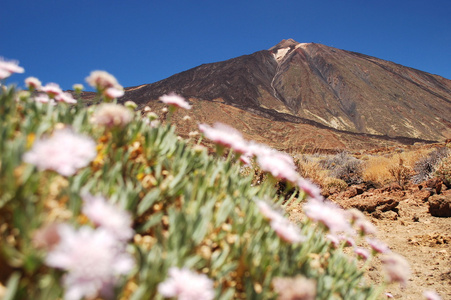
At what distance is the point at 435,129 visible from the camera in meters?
66.4

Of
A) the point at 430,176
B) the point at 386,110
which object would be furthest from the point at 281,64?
the point at 430,176

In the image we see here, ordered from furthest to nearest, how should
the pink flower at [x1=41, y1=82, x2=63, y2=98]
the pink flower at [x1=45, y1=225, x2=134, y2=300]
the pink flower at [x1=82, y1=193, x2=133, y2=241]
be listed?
the pink flower at [x1=41, y1=82, x2=63, y2=98] → the pink flower at [x1=82, y1=193, x2=133, y2=241] → the pink flower at [x1=45, y1=225, x2=134, y2=300]

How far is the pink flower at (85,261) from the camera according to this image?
684 mm

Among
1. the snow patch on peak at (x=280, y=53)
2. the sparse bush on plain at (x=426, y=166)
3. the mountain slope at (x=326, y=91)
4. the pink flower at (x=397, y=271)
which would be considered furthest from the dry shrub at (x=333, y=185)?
the snow patch on peak at (x=280, y=53)

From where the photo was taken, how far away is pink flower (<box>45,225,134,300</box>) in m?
0.68

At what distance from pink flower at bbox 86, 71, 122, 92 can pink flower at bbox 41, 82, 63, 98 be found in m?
0.39

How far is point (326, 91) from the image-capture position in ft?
252

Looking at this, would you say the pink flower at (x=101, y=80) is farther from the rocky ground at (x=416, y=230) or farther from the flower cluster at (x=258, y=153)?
the rocky ground at (x=416, y=230)

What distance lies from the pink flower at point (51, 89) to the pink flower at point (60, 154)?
3.54 ft

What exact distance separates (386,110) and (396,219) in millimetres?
74659

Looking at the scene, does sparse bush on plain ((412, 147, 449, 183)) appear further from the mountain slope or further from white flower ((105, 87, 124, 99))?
the mountain slope

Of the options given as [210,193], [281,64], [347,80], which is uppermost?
[281,64]

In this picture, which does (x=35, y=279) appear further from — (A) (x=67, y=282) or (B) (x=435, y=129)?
(B) (x=435, y=129)

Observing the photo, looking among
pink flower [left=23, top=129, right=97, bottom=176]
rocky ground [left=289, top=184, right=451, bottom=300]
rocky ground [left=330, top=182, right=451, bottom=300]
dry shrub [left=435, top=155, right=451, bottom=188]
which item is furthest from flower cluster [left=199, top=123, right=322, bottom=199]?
dry shrub [left=435, top=155, right=451, bottom=188]
